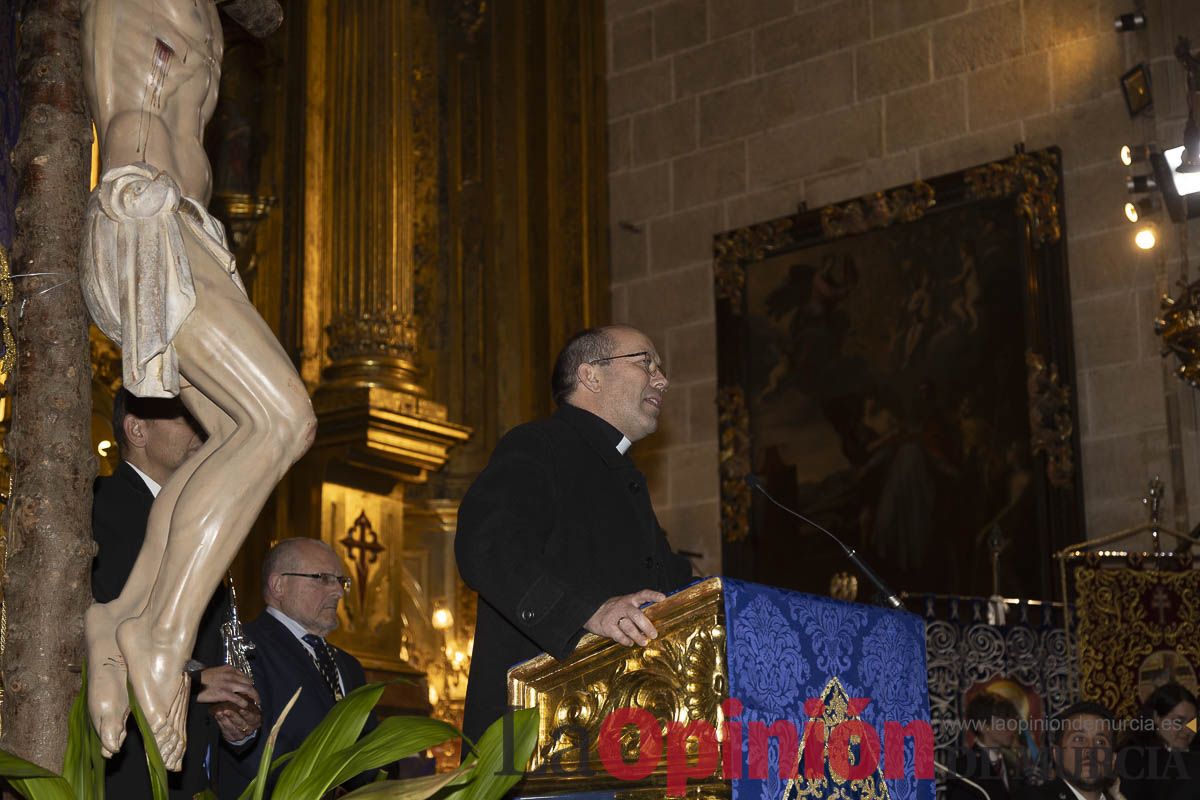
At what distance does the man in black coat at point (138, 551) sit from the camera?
3.28 meters

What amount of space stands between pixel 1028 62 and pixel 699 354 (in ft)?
9.52

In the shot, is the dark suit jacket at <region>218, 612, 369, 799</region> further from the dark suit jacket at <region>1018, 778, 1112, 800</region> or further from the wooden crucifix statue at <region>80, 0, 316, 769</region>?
the dark suit jacket at <region>1018, 778, 1112, 800</region>

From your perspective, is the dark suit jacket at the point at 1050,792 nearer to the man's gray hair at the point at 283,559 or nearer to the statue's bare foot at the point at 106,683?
the man's gray hair at the point at 283,559

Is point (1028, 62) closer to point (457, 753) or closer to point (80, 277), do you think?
point (457, 753)

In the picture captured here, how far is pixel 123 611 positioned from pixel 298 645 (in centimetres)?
203

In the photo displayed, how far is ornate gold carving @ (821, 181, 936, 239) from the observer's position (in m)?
10.5

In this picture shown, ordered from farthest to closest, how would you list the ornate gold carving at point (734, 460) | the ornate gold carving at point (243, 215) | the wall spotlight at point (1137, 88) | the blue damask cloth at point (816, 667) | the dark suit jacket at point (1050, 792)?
1. the ornate gold carving at point (734, 460)
2. the ornate gold carving at point (243, 215)
3. the wall spotlight at point (1137, 88)
4. the dark suit jacket at point (1050, 792)
5. the blue damask cloth at point (816, 667)

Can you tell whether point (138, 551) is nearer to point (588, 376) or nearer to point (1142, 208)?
point (588, 376)

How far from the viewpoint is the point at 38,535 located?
2900mm

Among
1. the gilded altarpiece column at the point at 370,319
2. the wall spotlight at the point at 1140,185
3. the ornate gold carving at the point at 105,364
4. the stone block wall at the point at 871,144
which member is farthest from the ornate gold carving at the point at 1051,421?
the ornate gold carving at the point at 105,364

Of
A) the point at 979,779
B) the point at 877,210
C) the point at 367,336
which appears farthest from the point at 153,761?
the point at 877,210

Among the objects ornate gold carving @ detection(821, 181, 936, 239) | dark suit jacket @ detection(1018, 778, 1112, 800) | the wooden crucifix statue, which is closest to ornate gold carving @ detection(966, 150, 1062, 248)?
ornate gold carving @ detection(821, 181, 936, 239)

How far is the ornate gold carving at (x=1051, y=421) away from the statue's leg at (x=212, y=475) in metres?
7.49

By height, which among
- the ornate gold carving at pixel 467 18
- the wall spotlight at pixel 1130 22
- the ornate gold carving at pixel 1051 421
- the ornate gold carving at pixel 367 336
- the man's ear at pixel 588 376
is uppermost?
the ornate gold carving at pixel 467 18
